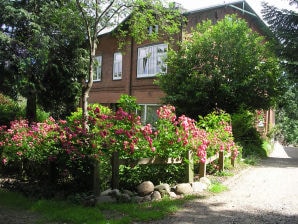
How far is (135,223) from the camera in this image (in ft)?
17.4

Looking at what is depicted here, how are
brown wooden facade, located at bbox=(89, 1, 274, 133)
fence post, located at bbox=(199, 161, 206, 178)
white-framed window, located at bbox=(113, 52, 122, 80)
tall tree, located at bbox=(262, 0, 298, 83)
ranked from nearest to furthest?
fence post, located at bbox=(199, 161, 206, 178) → tall tree, located at bbox=(262, 0, 298, 83) → brown wooden facade, located at bbox=(89, 1, 274, 133) → white-framed window, located at bbox=(113, 52, 122, 80)

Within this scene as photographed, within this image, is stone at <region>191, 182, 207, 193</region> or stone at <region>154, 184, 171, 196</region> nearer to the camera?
stone at <region>154, 184, 171, 196</region>

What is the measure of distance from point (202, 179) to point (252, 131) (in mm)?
10038

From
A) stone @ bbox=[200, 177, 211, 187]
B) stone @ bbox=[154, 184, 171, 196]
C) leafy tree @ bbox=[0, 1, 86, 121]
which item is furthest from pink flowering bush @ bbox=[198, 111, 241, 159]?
leafy tree @ bbox=[0, 1, 86, 121]

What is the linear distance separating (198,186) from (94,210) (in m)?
2.71

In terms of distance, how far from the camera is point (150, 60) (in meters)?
21.5

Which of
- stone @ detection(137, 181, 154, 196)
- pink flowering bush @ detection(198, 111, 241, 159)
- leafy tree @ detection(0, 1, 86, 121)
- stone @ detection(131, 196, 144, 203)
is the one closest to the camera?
stone @ detection(131, 196, 144, 203)

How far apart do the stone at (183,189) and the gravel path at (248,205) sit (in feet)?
1.56

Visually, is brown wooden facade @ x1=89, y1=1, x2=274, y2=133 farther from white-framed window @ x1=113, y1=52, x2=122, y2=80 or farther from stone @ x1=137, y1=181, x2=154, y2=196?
stone @ x1=137, y1=181, x2=154, y2=196

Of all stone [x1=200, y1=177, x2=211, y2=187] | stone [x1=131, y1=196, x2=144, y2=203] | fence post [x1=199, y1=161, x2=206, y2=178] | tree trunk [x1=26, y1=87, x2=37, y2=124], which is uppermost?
tree trunk [x1=26, y1=87, x2=37, y2=124]

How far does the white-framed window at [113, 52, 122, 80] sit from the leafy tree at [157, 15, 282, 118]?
889 centimetres

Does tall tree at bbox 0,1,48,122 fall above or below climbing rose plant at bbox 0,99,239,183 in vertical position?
above

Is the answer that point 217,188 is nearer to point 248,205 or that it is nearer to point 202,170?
point 202,170

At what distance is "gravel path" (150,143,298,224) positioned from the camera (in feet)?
18.3
